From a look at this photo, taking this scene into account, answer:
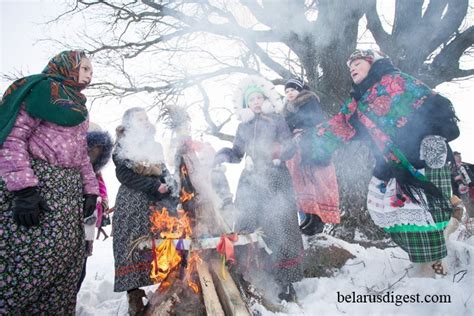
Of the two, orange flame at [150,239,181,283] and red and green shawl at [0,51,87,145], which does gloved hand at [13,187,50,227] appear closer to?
red and green shawl at [0,51,87,145]

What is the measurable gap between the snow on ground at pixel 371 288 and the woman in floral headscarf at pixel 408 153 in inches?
8.2

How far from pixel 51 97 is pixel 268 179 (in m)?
2.01

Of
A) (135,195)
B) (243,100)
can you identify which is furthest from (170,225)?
(243,100)

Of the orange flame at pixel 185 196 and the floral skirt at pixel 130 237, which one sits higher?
the orange flame at pixel 185 196

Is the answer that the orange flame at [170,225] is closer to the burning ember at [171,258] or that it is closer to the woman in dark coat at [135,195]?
the burning ember at [171,258]

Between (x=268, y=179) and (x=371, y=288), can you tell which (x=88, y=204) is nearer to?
(x=268, y=179)

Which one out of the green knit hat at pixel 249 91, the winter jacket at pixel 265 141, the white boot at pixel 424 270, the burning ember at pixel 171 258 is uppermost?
the green knit hat at pixel 249 91

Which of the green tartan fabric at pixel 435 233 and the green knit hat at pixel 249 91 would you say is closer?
the green tartan fabric at pixel 435 233

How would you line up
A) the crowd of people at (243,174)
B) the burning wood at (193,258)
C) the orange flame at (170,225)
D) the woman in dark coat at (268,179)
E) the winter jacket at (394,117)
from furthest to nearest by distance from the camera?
the woman in dark coat at (268,179), the orange flame at (170,225), the winter jacket at (394,117), the burning wood at (193,258), the crowd of people at (243,174)

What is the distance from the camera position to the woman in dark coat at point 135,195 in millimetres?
2650

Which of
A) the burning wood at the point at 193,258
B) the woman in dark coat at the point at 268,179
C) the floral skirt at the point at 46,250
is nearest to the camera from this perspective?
the floral skirt at the point at 46,250

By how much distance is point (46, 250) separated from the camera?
72.6 inches

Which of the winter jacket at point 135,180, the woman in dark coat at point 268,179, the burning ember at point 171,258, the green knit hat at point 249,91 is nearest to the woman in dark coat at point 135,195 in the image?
the winter jacket at point 135,180

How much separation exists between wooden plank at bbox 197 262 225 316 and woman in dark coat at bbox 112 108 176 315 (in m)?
0.60
